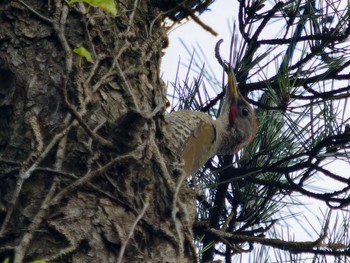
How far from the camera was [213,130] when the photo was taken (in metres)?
3.96

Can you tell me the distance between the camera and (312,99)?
9.63ft

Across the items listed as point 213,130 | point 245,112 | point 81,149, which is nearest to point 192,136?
point 213,130

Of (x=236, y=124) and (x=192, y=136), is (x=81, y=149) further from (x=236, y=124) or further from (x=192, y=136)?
(x=236, y=124)

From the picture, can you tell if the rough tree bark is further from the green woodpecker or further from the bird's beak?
the green woodpecker

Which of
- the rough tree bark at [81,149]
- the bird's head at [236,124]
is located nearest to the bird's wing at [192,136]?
the bird's head at [236,124]

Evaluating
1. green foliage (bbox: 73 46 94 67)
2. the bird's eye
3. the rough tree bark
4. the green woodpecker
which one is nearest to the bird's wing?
the green woodpecker

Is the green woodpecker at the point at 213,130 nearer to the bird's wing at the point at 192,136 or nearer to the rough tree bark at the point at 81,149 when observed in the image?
the bird's wing at the point at 192,136

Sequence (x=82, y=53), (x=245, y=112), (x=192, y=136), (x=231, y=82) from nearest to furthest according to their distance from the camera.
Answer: (x=82, y=53)
(x=231, y=82)
(x=192, y=136)
(x=245, y=112)

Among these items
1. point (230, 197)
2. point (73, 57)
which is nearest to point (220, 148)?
point (230, 197)

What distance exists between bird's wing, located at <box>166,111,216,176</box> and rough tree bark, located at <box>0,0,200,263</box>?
118cm

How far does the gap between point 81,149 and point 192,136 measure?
178 centimetres

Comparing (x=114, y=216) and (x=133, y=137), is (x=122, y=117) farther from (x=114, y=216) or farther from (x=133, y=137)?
(x=114, y=216)

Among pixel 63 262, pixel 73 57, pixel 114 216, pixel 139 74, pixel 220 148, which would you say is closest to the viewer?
pixel 63 262

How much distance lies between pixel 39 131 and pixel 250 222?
159 cm
